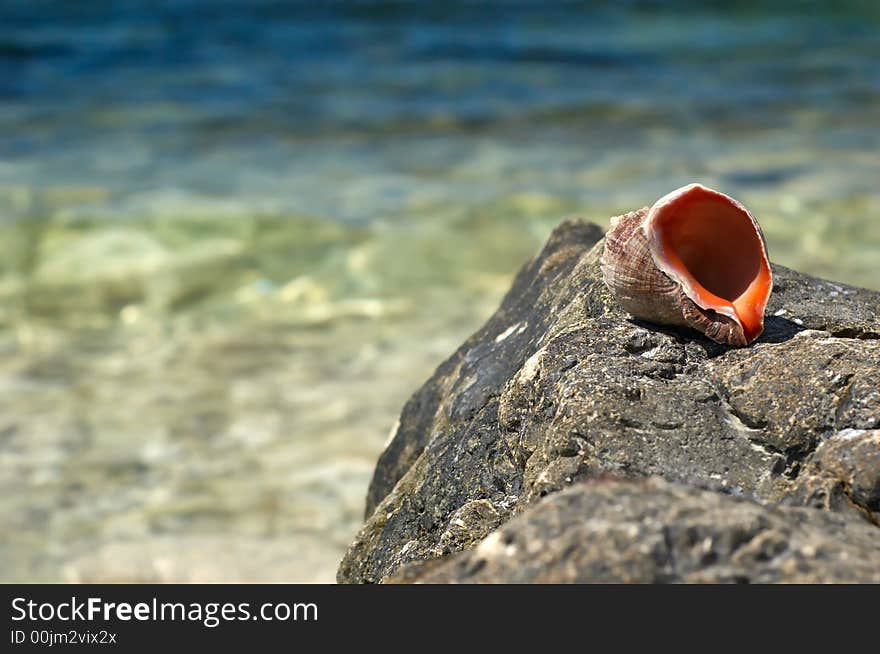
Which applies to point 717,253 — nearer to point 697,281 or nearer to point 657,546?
point 697,281

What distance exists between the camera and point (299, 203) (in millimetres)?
6949

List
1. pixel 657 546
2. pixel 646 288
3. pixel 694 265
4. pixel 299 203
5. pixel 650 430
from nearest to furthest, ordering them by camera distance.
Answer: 1. pixel 657 546
2. pixel 650 430
3. pixel 646 288
4. pixel 694 265
5. pixel 299 203

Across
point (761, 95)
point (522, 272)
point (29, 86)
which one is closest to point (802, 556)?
point (522, 272)

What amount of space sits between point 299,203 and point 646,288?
5374 mm

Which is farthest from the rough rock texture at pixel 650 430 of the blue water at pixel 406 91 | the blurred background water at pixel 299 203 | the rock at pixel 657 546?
the blue water at pixel 406 91

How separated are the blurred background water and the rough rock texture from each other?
144 centimetres

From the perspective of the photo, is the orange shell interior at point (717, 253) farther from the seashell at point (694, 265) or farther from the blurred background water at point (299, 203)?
the blurred background water at point (299, 203)

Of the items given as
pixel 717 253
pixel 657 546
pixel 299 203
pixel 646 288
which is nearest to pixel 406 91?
pixel 299 203

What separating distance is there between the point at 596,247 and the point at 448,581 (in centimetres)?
103

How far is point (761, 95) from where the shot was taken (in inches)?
381

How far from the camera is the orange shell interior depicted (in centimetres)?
Result: 179

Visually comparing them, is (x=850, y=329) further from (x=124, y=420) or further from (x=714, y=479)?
(x=124, y=420)

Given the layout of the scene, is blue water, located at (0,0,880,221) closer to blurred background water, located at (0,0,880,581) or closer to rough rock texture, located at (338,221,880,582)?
blurred background water, located at (0,0,880,581)

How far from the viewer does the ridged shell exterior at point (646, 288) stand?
1.76 m
